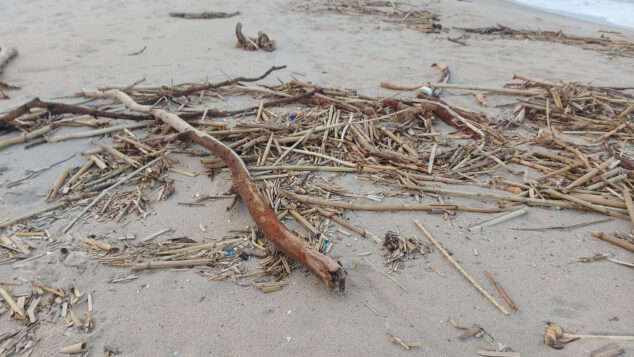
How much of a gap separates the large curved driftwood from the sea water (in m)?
13.5

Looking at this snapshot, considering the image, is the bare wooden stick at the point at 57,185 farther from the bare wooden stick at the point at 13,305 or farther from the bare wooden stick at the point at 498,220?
the bare wooden stick at the point at 498,220

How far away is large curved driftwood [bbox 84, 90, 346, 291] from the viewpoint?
2088mm

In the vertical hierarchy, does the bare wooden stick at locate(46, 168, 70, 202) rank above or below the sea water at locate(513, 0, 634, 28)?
below

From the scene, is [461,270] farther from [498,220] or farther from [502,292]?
[498,220]

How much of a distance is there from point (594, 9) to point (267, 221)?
16.8m

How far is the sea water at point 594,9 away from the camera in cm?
1237

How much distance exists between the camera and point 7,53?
19.4 ft

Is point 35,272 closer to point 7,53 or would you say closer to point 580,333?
point 580,333

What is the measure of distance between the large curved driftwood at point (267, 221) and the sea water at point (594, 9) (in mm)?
13474

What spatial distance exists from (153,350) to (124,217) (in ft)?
3.91

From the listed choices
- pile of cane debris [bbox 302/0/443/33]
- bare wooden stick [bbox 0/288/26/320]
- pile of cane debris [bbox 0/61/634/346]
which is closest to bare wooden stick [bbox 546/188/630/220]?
pile of cane debris [bbox 0/61/634/346]

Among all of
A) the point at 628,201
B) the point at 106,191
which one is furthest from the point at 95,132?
the point at 628,201

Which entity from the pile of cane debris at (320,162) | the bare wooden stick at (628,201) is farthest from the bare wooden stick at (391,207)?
the bare wooden stick at (628,201)

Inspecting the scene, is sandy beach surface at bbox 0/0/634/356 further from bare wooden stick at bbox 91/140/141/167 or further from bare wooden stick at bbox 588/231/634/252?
bare wooden stick at bbox 91/140/141/167
